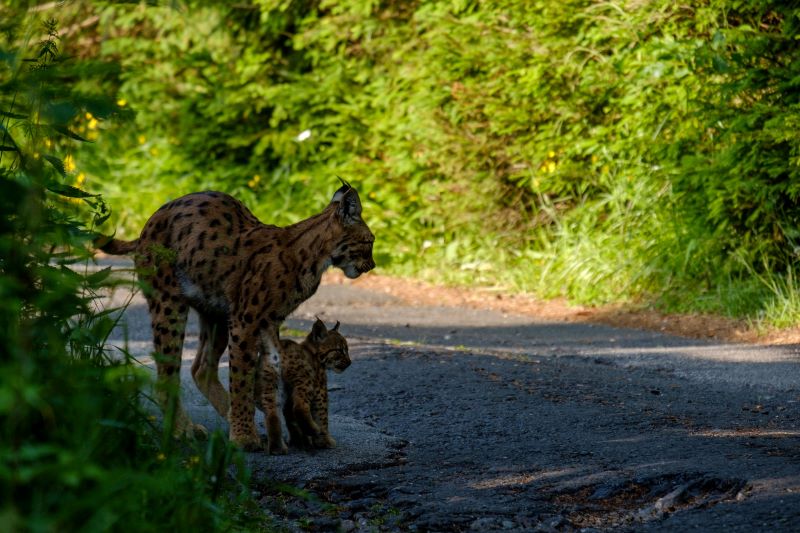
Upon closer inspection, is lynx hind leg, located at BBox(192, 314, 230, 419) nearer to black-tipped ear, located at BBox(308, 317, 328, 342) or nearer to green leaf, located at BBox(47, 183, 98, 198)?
black-tipped ear, located at BBox(308, 317, 328, 342)

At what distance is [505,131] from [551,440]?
26.3 ft

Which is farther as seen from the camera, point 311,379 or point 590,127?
point 590,127

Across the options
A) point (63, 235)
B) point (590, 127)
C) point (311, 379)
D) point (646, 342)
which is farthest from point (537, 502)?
point (590, 127)

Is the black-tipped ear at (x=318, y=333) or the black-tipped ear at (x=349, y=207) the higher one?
the black-tipped ear at (x=349, y=207)

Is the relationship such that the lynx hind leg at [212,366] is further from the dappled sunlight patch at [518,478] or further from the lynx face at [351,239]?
the dappled sunlight patch at [518,478]

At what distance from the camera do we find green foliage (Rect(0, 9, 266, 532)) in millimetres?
3402

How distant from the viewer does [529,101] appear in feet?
46.3

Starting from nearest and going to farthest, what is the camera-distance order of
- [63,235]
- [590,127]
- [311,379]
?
[63,235] < [311,379] < [590,127]

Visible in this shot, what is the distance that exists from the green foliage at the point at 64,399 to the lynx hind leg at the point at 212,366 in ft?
6.36

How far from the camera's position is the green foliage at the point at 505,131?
11.7 meters

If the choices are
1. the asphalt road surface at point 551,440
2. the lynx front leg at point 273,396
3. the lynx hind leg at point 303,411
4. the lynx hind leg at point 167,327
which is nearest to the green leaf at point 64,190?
the asphalt road surface at point 551,440

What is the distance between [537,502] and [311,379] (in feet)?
5.44

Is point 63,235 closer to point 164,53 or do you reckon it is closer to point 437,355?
point 437,355

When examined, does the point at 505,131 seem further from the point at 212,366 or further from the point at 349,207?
the point at 212,366
